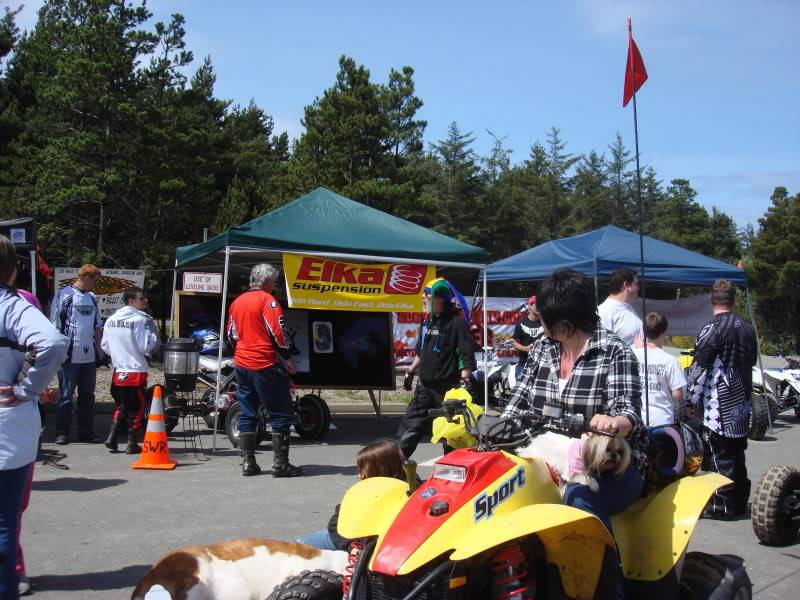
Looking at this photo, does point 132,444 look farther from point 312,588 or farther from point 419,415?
point 312,588

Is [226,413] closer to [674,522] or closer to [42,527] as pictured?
[42,527]

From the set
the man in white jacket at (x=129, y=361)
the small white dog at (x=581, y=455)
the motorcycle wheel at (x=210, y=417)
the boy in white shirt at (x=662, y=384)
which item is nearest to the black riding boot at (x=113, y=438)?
the man in white jacket at (x=129, y=361)

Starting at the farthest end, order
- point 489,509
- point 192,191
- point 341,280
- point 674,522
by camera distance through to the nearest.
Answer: point 192,191 < point 341,280 < point 674,522 < point 489,509

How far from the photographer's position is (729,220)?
55625 mm

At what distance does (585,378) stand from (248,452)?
532 cm

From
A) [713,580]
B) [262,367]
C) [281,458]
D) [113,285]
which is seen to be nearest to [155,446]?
[281,458]

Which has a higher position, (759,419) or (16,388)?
(16,388)

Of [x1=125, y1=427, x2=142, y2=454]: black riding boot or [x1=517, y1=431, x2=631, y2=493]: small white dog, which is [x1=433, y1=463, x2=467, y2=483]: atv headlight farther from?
[x1=125, y1=427, x2=142, y2=454]: black riding boot

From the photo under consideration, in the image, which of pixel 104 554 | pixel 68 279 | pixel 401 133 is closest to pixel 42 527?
pixel 104 554

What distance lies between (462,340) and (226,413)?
4.16 meters

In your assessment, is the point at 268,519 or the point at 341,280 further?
the point at 341,280

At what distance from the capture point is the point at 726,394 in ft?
22.2

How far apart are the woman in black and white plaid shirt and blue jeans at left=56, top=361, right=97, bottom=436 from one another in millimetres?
7522

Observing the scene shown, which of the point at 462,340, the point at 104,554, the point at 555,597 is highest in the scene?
the point at 462,340
